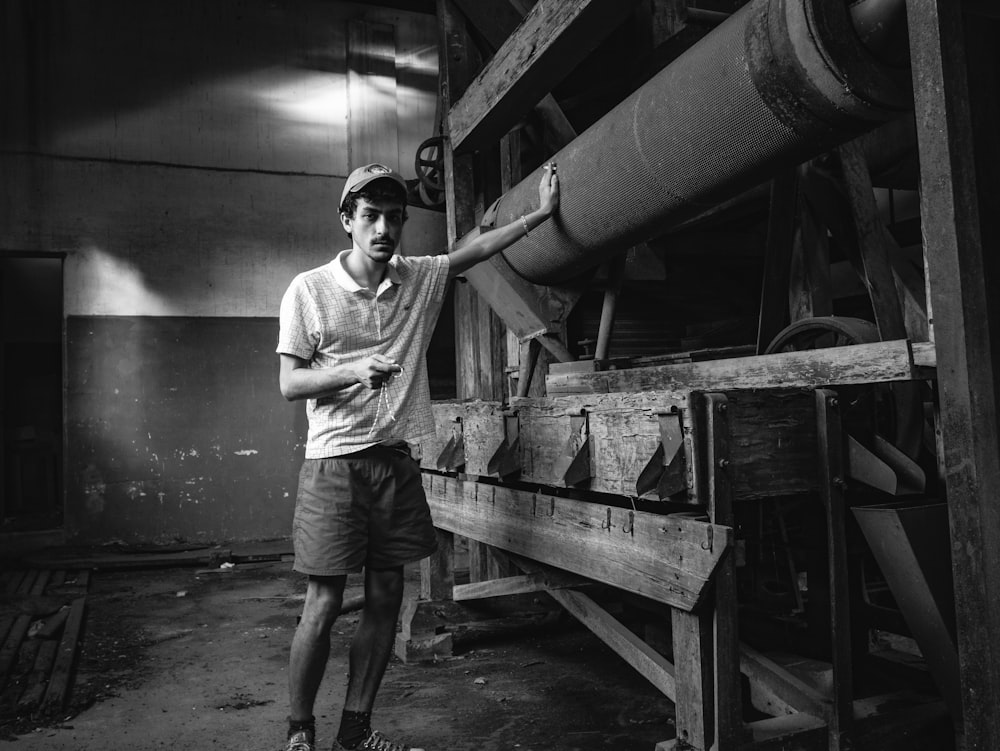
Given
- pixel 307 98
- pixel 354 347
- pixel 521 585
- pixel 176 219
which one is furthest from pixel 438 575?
pixel 307 98

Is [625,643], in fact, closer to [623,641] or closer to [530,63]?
[623,641]

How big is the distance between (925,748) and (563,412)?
1.38 m

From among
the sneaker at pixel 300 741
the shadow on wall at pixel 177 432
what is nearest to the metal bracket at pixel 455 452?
the sneaker at pixel 300 741

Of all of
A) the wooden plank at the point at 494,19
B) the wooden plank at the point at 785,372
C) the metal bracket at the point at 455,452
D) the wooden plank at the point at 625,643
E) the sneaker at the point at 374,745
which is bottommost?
the sneaker at the point at 374,745

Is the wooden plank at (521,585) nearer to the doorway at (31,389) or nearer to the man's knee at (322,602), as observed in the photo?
the man's knee at (322,602)

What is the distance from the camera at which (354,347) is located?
2508 mm

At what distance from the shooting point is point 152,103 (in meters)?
7.79

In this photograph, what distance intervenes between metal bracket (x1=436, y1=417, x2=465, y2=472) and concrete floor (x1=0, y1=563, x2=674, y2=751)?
3.10ft

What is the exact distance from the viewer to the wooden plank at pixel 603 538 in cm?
192

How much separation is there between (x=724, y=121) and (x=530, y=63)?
132 cm

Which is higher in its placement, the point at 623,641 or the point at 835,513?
the point at 835,513

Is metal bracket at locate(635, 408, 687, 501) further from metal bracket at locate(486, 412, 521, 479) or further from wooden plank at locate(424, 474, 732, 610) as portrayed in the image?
metal bracket at locate(486, 412, 521, 479)

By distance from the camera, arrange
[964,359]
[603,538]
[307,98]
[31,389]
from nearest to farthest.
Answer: [964,359], [603,538], [307,98], [31,389]

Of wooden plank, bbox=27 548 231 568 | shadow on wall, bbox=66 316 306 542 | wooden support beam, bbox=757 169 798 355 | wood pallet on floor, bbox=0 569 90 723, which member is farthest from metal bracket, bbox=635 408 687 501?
shadow on wall, bbox=66 316 306 542
